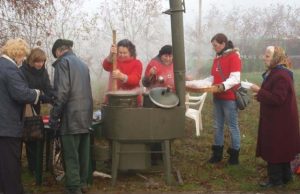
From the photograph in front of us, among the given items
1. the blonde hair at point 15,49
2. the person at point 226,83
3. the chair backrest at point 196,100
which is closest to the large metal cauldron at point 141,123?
the person at point 226,83

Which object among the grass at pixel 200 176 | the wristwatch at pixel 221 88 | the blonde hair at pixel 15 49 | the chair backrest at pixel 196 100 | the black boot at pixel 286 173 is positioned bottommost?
the grass at pixel 200 176

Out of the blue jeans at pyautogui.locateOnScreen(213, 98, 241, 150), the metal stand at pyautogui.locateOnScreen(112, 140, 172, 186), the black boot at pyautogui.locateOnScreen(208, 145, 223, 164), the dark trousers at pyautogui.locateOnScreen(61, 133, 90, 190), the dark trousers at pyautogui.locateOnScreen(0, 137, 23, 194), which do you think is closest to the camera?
the dark trousers at pyautogui.locateOnScreen(0, 137, 23, 194)

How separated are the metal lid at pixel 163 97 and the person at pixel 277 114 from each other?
921 millimetres

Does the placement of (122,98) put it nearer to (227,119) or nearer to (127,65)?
(127,65)

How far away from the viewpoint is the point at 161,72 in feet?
21.2

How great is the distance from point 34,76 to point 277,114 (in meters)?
3.02

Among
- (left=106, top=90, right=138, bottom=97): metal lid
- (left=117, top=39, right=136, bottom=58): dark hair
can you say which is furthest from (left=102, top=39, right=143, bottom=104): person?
(left=106, top=90, right=138, bottom=97): metal lid

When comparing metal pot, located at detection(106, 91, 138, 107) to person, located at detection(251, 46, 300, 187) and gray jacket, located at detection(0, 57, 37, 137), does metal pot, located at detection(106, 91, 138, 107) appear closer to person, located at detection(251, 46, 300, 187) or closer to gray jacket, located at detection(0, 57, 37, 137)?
gray jacket, located at detection(0, 57, 37, 137)

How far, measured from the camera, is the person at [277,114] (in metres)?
5.50

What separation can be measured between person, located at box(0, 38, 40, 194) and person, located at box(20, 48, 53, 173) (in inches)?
35.5

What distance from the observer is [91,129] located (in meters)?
5.75

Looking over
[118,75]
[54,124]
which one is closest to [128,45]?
[118,75]

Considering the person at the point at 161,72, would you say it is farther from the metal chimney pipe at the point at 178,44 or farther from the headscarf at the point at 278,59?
the headscarf at the point at 278,59

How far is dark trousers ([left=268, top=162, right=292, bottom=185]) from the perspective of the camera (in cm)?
573
